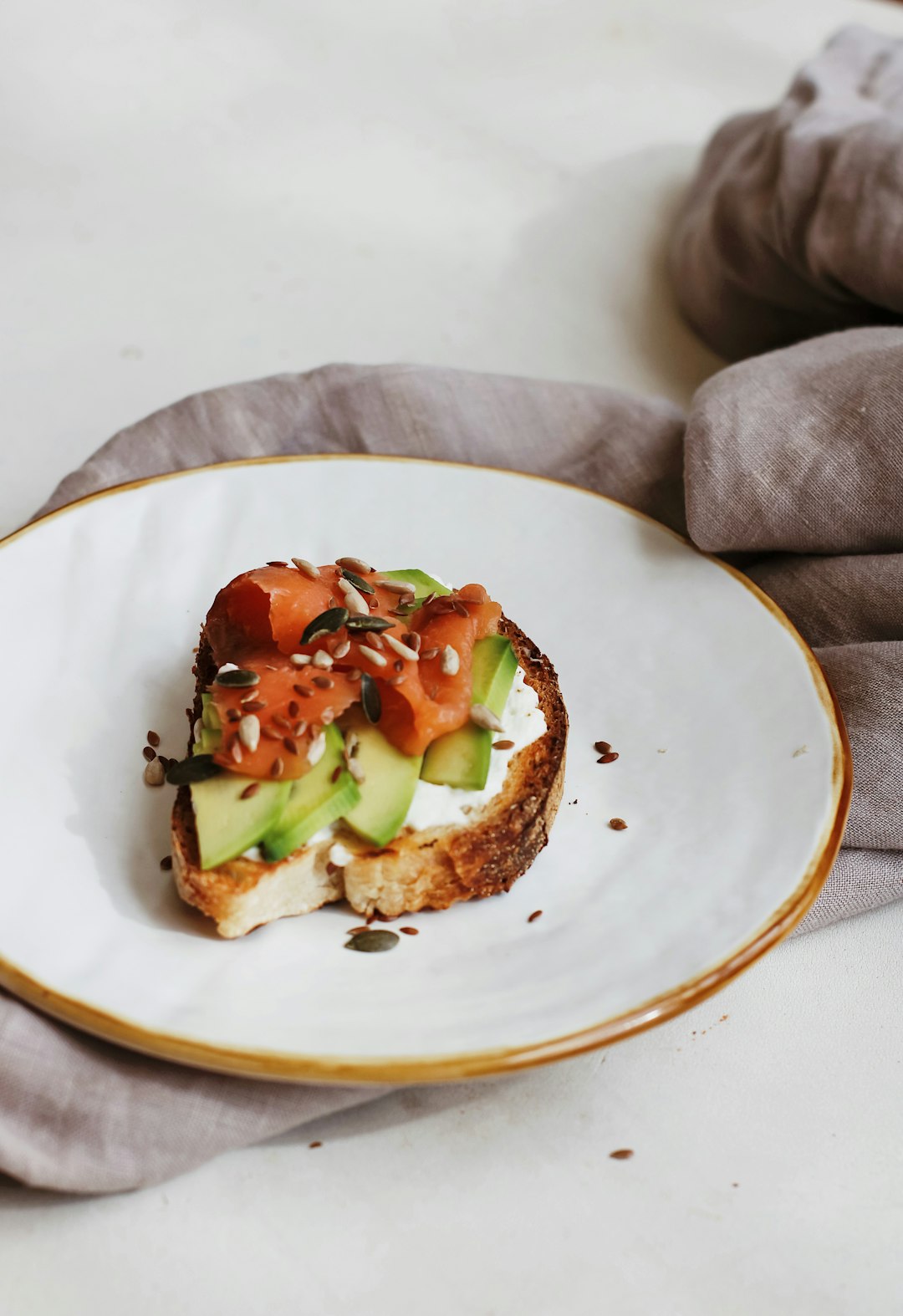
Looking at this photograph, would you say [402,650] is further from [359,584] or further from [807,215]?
[807,215]

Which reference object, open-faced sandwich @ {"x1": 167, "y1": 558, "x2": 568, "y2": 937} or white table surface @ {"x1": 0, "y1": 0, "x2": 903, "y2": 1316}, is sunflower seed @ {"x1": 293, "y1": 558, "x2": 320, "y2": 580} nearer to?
open-faced sandwich @ {"x1": 167, "y1": 558, "x2": 568, "y2": 937}

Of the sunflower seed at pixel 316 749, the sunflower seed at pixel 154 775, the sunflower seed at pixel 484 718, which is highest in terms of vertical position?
the sunflower seed at pixel 316 749

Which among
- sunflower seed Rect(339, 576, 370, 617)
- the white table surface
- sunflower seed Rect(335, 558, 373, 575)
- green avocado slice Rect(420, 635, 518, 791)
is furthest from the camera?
sunflower seed Rect(335, 558, 373, 575)

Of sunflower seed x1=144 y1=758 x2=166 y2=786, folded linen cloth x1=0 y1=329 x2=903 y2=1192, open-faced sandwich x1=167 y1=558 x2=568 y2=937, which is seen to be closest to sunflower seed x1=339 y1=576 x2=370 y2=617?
open-faced sandwich x1=167 y1=558 x2=568 y2=937

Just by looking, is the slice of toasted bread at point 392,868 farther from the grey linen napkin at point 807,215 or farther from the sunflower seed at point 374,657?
the grey linen napkin at point 807,215

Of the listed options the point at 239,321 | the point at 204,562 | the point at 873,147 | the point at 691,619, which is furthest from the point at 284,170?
the point at 691,619

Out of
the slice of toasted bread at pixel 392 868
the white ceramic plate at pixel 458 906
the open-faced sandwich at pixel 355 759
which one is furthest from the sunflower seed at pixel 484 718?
the white ceramic plate at pixel 458 906

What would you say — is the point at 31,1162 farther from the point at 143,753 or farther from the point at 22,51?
the point at 22,51
